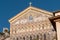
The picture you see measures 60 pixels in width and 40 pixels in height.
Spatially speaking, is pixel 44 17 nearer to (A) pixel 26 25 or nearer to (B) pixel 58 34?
(A) pixel 26 25

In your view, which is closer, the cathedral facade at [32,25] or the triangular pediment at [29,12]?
the cathedral facade at [32,25]

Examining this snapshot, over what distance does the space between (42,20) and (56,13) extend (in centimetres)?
1485

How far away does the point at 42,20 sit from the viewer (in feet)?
79.6

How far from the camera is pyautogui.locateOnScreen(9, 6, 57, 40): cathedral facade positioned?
23641mm

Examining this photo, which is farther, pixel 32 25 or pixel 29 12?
pixel 29 12

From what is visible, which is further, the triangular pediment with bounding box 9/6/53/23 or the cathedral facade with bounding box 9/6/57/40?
the triangular pediment with bounding box 9/6/53/23

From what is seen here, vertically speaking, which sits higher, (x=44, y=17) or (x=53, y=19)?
(x=44, y=17)

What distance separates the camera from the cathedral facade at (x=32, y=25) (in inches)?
931

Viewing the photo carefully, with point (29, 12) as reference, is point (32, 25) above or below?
below

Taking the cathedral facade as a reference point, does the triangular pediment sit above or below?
above

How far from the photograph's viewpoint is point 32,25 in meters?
24.8

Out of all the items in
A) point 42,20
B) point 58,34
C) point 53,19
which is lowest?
point 58,34

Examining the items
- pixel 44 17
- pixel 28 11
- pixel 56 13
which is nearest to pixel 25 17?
pixel 28 11

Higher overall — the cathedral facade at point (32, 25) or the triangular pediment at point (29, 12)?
the triangular pediment at point (29, 12)
